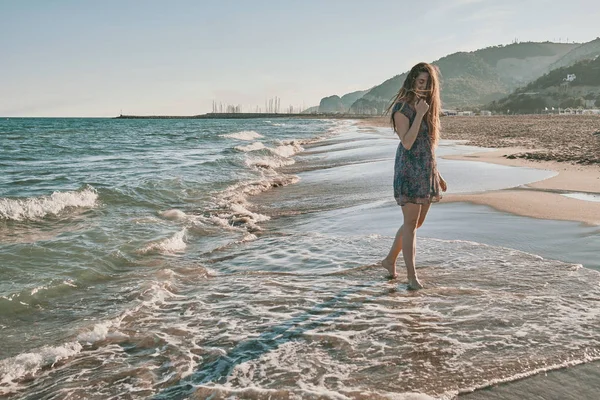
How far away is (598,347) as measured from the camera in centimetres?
329

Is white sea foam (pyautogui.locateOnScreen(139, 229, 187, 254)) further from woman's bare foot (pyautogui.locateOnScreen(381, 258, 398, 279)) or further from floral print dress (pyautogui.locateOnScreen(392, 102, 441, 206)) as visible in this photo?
floral print dress (pyautogui.locateOnScreen(392, 102, 441, 206))

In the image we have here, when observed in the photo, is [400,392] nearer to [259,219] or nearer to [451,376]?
[451,376]

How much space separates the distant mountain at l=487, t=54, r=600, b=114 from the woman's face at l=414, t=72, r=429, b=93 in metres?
115

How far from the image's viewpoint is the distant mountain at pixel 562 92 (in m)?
112

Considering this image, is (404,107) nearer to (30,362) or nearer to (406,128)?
(406,128)

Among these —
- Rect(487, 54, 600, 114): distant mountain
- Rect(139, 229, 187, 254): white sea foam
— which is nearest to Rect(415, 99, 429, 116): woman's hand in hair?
Rect(139, 229, 187, 254): white sea foam

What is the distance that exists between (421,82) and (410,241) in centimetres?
149

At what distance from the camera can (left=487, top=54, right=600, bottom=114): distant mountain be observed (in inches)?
4422

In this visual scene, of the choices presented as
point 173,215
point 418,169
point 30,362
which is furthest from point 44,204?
point 418,169

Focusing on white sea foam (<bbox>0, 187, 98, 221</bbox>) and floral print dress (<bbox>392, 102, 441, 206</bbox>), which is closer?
floral print dress (<bbox>392, 102, 441, 206</bbox>)

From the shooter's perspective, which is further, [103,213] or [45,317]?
[103,213]

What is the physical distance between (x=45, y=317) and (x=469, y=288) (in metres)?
3.93

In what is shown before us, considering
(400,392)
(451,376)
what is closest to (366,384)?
(400,392)

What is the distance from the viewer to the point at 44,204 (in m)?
10.2
